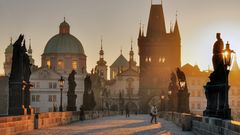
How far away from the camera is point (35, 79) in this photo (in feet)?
416

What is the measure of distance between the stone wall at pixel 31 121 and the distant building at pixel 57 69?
3430 inches

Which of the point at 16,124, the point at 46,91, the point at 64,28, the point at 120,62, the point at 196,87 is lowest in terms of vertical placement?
the point at 16,124

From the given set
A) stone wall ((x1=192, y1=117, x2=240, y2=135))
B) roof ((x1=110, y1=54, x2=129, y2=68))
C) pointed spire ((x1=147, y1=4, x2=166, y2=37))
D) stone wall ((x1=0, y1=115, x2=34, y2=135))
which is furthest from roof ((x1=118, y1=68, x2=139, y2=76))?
stone wall ((x1=192, y1=117, x2=240, y2=135))

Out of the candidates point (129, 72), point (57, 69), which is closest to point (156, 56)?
point (129, 72)

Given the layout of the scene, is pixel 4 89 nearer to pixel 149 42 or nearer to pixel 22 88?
pixel 149 42

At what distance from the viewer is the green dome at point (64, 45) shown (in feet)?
442

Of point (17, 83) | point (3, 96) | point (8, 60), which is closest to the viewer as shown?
point (17, 83)

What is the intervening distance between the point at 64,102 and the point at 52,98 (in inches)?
149

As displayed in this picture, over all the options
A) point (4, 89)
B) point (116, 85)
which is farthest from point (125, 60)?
point (4, 89)

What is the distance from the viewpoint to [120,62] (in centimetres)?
19688

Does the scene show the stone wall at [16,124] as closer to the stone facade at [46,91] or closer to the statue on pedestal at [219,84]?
the statue on pedestal at [219,84]

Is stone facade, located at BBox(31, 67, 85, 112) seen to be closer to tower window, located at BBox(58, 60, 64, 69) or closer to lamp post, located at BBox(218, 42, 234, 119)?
tower window, located at BBox(58, 60, 64, 69)

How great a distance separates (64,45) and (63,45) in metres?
0.27

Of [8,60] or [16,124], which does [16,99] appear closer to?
[16,124]
